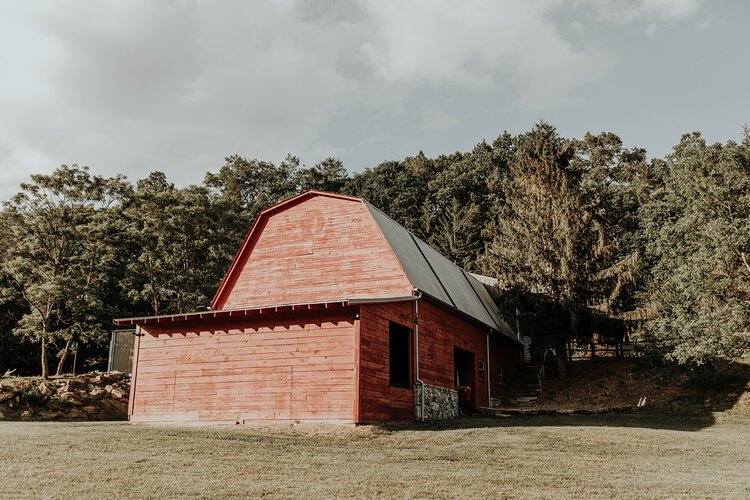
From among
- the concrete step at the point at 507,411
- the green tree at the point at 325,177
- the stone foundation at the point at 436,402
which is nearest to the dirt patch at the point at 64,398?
the stone foundation at the point at 436,402

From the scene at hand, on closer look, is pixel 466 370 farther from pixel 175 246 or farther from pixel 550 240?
pixel 175 246

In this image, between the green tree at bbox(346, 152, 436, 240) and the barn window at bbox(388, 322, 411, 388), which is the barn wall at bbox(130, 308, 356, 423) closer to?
the barn window at bbox(388, 322, 411, 388)

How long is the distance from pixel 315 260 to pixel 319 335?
5.33 meters

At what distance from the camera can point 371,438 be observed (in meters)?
12.5

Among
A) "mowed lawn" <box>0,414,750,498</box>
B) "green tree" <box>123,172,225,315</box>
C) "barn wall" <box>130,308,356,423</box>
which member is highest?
"green tree" <box>123,172,225,315</box>

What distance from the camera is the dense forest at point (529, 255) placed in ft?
69.2

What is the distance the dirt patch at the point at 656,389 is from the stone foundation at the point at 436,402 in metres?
5.17

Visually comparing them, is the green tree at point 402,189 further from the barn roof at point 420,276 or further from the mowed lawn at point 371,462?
the mowed lawn at point 371,462


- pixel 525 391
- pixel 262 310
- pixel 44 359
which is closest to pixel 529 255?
pixel 525 391

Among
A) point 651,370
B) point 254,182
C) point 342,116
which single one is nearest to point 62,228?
point 342,116

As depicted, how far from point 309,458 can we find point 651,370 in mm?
19654

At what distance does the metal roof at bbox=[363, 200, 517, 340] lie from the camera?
744 inches

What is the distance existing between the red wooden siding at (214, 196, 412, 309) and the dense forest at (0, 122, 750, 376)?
28.4 feet

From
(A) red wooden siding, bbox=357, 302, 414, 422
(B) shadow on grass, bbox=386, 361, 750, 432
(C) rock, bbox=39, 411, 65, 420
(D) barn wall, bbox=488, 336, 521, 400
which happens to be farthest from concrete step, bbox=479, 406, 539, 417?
(C) rock, bbox=39, 411, 65, 420
